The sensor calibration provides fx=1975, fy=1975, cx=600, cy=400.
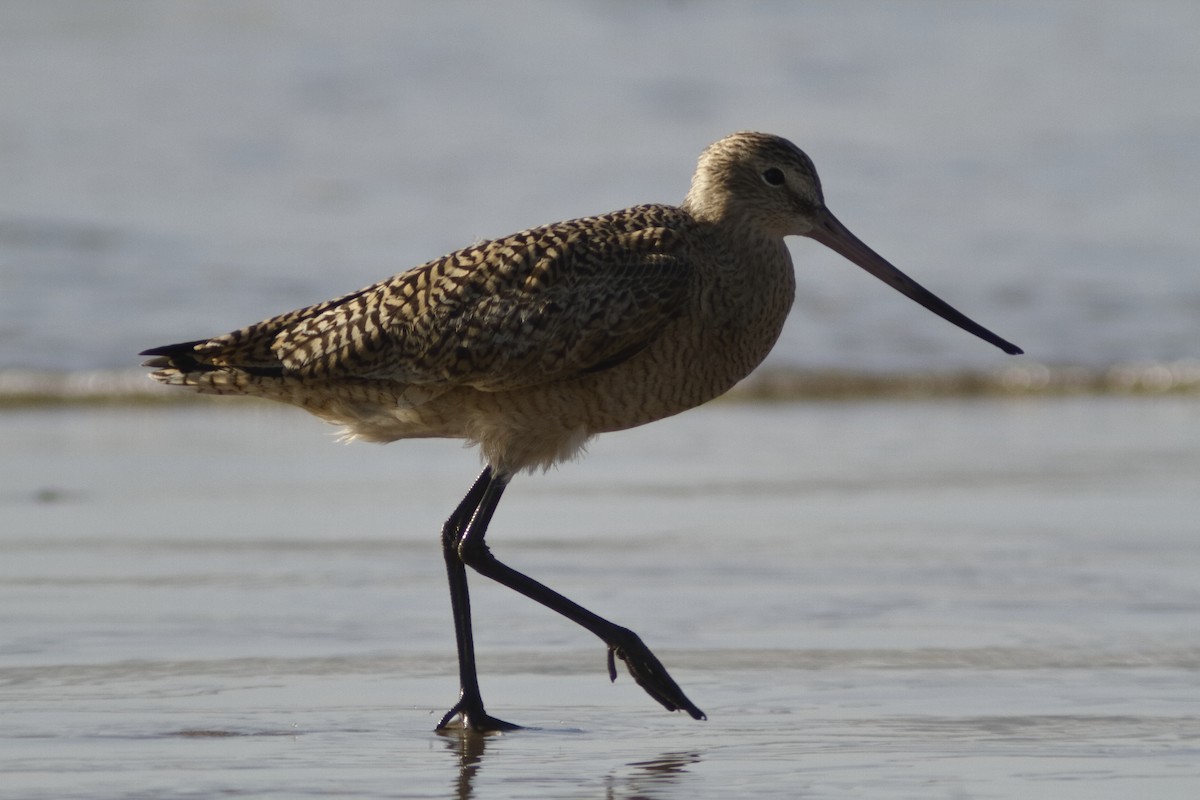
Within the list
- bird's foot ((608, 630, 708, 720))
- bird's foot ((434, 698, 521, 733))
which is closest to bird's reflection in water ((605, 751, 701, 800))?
bird's foot ((608, 630, 708, 720))

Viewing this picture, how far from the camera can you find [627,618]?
5.55 meters

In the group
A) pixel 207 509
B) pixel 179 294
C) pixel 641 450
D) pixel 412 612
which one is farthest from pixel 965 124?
pixel 412 612

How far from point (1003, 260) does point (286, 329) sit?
981 centimetres

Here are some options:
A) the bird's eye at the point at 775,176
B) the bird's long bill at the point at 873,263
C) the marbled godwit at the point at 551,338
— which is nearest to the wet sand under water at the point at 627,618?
the marbled godwit at the point at 551,338

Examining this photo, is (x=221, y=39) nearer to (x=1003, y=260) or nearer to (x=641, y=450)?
(x=1003, y=260)

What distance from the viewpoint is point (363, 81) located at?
63.8ft

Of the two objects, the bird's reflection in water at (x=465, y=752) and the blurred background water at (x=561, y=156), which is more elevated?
the blurred background water at (x=561, y=156)

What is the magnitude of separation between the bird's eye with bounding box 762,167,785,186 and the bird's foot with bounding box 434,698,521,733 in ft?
5.11

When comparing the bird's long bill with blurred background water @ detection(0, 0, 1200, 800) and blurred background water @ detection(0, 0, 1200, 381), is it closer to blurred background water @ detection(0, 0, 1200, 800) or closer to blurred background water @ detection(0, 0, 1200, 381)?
blurred background water @ detection(0, 0, 1200, 800)

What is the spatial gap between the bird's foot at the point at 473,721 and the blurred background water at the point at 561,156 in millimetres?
7011

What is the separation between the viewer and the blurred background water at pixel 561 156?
1260 cm

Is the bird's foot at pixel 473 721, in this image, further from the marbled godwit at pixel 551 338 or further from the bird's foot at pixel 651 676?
the bird's foot at pixel 651 676

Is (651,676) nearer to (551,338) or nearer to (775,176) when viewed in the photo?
(551,338)

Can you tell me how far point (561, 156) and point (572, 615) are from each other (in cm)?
1261
